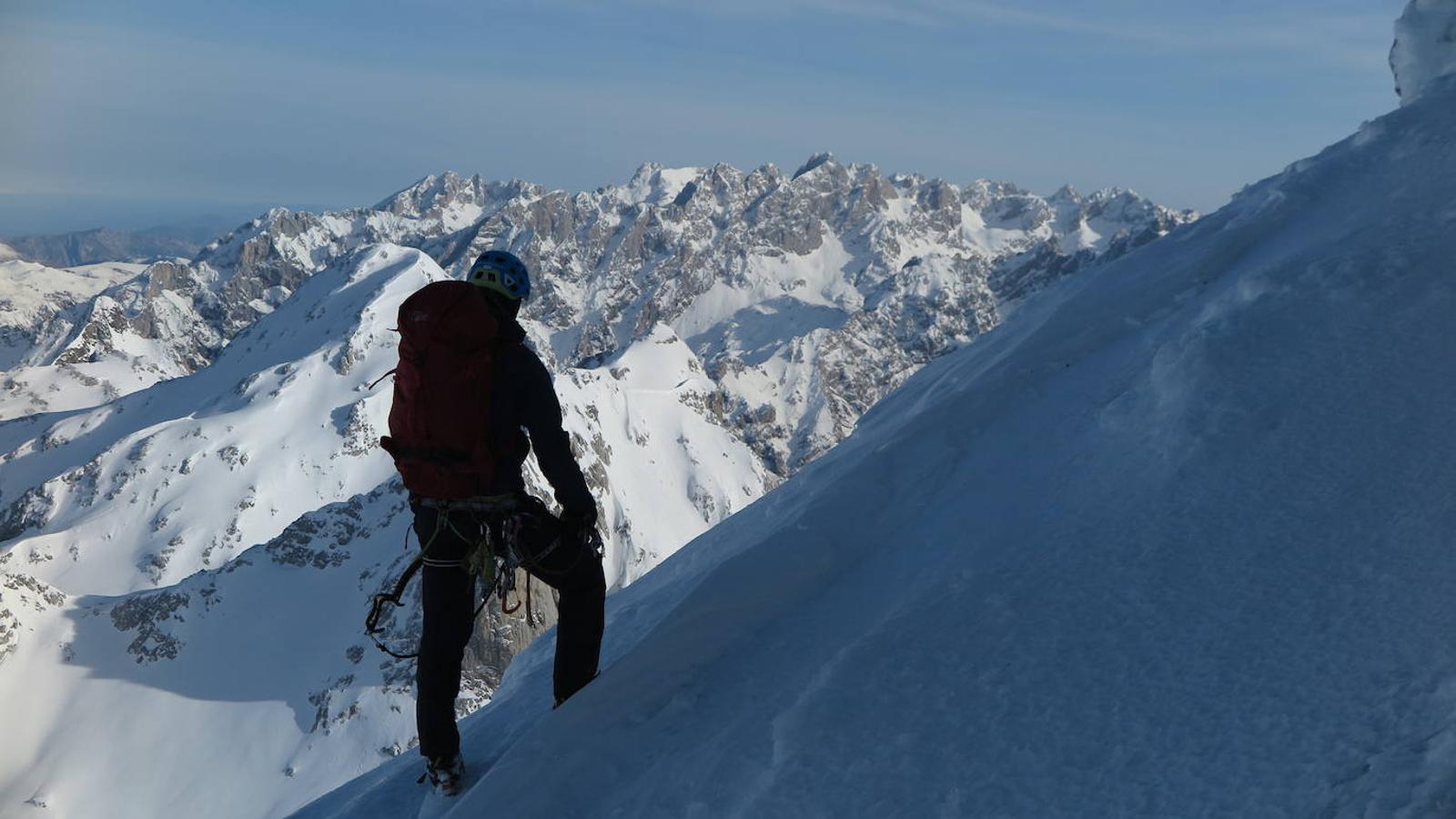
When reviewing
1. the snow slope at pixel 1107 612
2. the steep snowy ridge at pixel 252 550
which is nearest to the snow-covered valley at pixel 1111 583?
the snow slope at pixel 1107 612

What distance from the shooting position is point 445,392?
5184 millimetres

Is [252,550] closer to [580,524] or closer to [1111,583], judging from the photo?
[580,524]

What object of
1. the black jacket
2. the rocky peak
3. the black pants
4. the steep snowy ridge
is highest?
the rocky peak

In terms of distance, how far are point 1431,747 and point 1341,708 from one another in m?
0.34

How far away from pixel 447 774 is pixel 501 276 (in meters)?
2.98

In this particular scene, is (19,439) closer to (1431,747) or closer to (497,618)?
(497,618)

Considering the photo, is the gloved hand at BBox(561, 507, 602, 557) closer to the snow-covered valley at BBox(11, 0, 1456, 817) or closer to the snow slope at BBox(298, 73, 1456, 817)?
the snow-covered valley at BBox(11, 0, 1456, 817)

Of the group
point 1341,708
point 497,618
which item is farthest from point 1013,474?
point 497,618

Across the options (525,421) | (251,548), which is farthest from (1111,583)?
(251,548)

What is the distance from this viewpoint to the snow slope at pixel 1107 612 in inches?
139

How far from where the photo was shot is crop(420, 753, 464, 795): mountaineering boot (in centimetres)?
540

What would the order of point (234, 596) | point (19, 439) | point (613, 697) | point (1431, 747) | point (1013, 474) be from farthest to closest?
point (19, 439)
point (234, 596)
point (1013, 474)
point (613, 697)
point (1431, 747)

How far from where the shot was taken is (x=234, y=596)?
325 feet

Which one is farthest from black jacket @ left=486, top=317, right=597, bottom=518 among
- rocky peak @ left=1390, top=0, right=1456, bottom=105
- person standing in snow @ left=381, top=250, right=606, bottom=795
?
rocky peak @ left=1390, top=0, right=1456, bottom=105
